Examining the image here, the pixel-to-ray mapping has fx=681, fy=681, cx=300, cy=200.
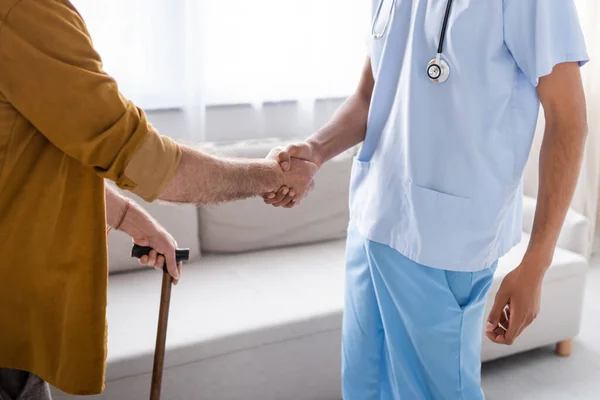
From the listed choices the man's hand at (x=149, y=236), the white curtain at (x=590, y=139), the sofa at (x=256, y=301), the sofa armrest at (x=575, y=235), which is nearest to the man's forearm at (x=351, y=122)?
the man's hand at (x=149, y=236)

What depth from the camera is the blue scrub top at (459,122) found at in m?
1.17

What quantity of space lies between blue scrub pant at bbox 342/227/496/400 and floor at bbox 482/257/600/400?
1.18m

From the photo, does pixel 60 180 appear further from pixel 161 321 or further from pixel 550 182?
pixel 550 182

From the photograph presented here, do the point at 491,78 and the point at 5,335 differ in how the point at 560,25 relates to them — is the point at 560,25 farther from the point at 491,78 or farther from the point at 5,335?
the point at 5,335

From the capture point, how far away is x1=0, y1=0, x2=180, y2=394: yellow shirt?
38.4 inches

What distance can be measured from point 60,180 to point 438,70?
673 mm

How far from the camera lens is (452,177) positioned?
4.14 feet

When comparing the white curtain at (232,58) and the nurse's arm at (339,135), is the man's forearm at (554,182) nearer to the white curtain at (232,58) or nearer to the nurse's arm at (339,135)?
the nurse's arm at (339,135)

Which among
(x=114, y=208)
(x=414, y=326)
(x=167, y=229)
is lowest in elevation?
(x=167, y=229)

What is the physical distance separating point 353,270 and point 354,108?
377 millimetres

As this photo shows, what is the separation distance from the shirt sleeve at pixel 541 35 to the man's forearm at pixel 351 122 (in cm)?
42

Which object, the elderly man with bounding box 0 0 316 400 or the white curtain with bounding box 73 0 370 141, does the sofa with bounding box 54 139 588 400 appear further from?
the elderly man with bounding box 0 0 316 400

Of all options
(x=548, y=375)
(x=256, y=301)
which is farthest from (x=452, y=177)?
(x=548, y=375)

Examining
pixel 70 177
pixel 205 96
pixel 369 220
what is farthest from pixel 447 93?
pixel 205 96
